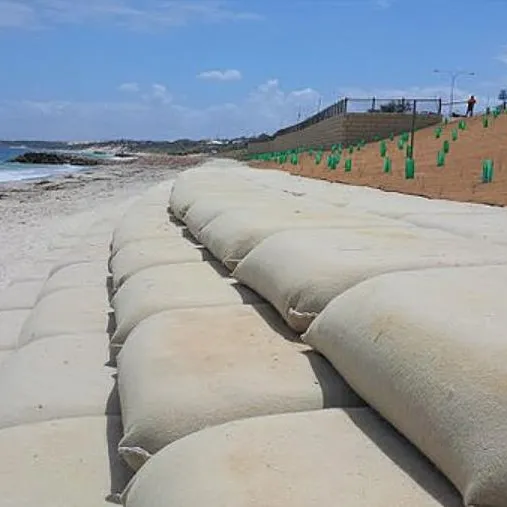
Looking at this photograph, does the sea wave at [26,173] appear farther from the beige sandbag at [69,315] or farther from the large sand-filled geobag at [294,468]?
the large sand-filled geobag at [294,468]

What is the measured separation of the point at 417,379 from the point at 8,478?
120 centimetres

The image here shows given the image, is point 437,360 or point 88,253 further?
point 88,253

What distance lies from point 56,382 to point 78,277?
7.88 feet

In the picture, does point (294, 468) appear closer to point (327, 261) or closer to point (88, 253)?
point (327, 261)

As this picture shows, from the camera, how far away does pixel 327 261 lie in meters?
2.67

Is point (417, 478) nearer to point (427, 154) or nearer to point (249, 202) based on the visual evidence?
point (249, 202)

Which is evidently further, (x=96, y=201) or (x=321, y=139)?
(x=321, y=139)

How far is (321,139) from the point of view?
34.8 m

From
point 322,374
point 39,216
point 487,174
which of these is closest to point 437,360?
point 322,374

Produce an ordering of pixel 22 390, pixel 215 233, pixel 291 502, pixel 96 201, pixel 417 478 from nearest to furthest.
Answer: pixel 291 502, pixel 417 478, pixel 22 390, pixel 215 233, pixel 96 201

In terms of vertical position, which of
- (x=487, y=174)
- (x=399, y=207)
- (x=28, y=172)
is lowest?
(x=28, y=172)

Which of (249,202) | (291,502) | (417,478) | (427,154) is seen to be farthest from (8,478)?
(427,154)

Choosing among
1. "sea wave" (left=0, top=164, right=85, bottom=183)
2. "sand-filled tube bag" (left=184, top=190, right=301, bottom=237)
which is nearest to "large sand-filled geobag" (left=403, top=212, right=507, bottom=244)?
"sand-filled tube bag" (left=184, top=190, right=301, bottom=237)

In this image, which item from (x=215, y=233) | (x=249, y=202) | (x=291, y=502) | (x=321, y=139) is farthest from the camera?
(x=321, y=139)
